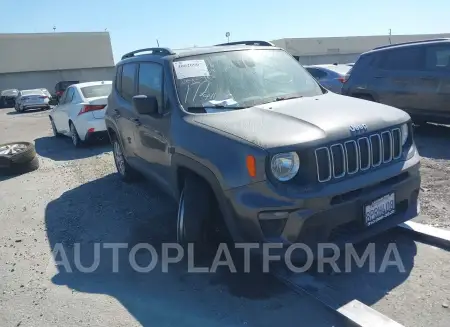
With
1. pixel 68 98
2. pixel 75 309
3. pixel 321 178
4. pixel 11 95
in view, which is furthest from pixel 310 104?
pixel 11 95

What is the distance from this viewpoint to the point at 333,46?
44.4 m

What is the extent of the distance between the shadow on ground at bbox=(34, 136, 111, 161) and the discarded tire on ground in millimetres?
1000

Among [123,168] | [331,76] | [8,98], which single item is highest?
[331,76]

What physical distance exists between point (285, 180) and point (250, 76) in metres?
1.60

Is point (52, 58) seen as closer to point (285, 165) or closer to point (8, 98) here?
point (8, 98)

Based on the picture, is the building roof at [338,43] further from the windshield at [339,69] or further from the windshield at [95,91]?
the windshield at [95,91]

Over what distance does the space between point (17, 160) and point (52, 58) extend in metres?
39.1

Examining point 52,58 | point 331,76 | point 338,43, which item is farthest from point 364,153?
point 52,58

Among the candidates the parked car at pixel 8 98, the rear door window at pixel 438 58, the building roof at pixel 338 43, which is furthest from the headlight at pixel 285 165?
the building roof at pixel 338 43

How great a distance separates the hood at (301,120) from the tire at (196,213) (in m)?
0.60

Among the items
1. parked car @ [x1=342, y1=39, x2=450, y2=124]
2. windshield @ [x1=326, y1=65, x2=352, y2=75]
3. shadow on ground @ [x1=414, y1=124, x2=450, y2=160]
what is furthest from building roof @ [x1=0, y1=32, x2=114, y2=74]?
shadow on ground @ [x1=414, y1=124, x2=450, y2=160]

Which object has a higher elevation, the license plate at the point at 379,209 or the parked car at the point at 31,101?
the license plate at the point at 379,209

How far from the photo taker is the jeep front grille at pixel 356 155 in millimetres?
3150

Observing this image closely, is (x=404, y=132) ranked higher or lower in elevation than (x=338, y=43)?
higher
